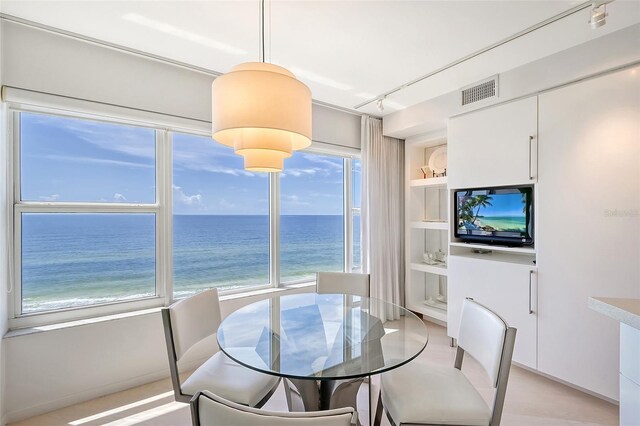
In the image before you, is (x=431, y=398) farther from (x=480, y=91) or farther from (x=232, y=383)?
(x=480, y=91)

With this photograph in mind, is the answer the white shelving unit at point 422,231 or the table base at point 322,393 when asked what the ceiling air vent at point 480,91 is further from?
the table base at point 322,393

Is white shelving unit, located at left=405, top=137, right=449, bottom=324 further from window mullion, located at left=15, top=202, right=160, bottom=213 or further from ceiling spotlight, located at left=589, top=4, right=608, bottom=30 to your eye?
window mullion, located at left=15, top=202, right=160, bottom=213

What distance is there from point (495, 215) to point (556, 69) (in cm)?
123

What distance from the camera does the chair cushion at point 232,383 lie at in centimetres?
146

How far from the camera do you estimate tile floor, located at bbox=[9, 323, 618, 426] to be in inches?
76.1

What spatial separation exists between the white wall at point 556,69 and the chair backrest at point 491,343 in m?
1.86

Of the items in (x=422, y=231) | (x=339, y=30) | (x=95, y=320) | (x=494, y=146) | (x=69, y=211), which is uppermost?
(x=339, y=30)

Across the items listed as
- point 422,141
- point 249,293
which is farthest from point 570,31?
point 249,293

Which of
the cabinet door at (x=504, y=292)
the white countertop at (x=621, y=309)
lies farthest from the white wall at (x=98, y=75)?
the white countertop at (x=621, y=309)

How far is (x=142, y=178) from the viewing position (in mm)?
2545

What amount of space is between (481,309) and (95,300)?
2.77 metres

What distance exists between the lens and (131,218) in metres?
2.47

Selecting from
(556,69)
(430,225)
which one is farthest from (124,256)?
(556,69)

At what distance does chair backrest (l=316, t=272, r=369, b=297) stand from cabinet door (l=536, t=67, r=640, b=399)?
57.0 inches
